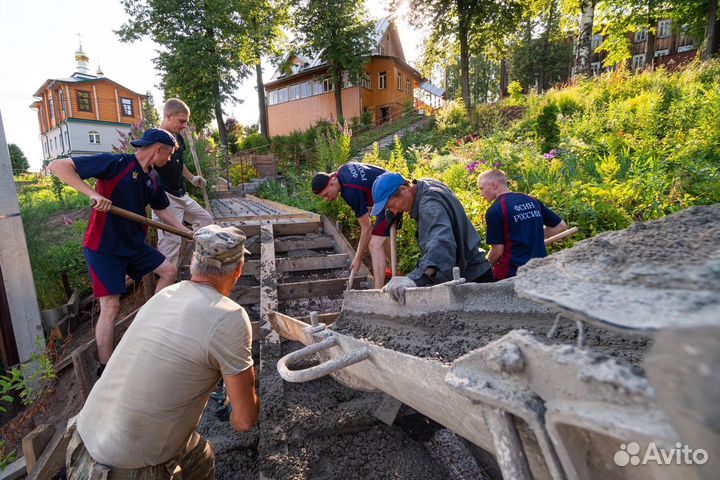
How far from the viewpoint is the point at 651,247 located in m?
0.93

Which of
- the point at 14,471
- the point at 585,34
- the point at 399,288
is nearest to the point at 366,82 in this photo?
the point at 585,34

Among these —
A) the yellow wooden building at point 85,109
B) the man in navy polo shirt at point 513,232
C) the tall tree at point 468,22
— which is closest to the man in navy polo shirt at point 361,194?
the man in navy polo shirt at point 513,232

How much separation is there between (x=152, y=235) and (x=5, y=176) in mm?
1776

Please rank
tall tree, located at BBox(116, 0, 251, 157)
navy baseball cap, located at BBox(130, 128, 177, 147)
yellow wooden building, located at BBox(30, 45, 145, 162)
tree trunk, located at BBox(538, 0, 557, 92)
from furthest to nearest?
yellow wooden building, located at BBox(30, 45, 145, 162)
tree trunk, located at BBox(538, 0, 557, 92)
tall tree, located at BBox(116, 0, 251, 157)
navy baseball cap, located at BBox(130, 128, 177, 147)

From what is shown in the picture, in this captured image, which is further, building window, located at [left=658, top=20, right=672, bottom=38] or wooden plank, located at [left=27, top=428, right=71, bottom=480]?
building window, located at [left=658, top=20, right=672, bottom=38]

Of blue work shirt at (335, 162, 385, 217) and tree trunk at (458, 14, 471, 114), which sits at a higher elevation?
tree trunk at (458, 14, 471, 114)

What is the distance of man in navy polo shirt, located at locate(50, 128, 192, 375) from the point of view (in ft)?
9.91

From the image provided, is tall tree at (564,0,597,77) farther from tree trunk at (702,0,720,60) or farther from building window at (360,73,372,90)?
building window at (360,73,372,90)

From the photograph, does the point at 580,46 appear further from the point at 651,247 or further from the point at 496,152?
the point at 651,247

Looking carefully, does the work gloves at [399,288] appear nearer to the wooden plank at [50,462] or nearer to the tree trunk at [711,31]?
the wooden plank at [50,462]

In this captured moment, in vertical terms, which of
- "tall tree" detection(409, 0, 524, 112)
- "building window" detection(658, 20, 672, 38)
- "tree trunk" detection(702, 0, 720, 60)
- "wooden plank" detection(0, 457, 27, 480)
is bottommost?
"wooden plank" detection(0, 457, 27, 480)

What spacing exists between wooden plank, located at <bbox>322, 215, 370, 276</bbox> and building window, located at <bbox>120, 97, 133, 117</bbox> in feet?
139

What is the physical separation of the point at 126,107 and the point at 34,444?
147 ft

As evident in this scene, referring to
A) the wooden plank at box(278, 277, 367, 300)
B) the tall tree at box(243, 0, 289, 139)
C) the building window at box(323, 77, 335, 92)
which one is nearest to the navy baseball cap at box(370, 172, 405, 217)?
the wooden plank at box(278, 277, 367, 300)
